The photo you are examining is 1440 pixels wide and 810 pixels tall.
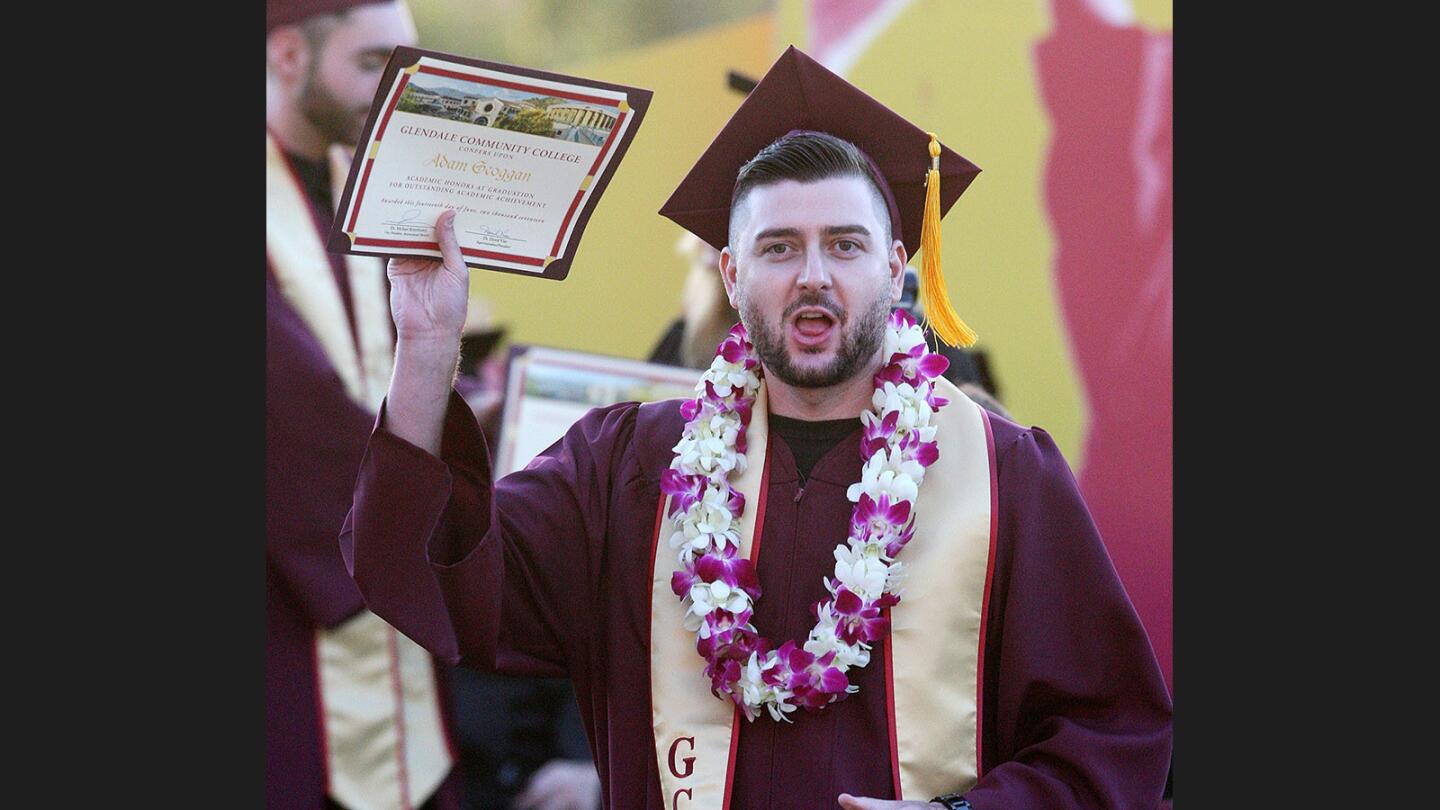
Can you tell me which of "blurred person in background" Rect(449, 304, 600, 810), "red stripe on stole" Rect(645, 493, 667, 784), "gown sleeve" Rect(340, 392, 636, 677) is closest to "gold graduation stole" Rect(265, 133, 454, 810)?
"blurred person in background" Rect(449, 304, 600, 810)

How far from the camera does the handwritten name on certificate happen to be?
9.77ft

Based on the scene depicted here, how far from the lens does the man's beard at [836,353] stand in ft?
10.3

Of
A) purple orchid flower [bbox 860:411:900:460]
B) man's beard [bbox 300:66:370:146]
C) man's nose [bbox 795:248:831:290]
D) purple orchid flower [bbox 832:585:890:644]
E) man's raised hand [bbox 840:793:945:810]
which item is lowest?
man's raised hand [bbox 840:793:945:810]

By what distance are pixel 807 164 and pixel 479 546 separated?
102cm

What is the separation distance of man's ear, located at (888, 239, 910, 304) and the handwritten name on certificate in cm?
63

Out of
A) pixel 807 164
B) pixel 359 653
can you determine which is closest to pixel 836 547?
pixel 807 164

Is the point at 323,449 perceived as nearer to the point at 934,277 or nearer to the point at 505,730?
the point at 505,730

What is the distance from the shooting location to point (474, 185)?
310cm

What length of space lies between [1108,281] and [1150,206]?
30 centimetres

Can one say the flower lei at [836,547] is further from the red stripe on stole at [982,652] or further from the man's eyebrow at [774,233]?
the man's eyebrow at [774,233]

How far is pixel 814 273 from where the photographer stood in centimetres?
313

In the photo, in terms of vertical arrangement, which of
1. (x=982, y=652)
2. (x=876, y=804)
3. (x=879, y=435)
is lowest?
(x=876, y=804)

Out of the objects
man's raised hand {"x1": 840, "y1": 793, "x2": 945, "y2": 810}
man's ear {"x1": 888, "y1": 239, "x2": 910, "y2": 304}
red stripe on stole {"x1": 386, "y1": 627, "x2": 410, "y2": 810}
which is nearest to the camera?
man's raised hand {"x1": 840, "y1": 793, "x2": 945, "y2": 810}

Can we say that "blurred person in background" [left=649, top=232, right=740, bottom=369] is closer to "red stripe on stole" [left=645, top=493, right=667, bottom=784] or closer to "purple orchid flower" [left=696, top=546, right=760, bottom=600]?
"red stripe on stole" [left=645, top=493, right=667, bottom=784]
